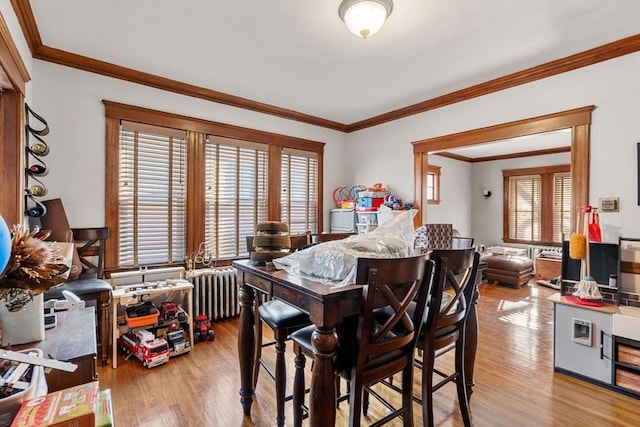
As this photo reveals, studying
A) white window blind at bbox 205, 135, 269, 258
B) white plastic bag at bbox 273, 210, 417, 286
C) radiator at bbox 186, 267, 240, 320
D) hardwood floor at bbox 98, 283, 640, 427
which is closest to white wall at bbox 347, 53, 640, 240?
hardwood floor at bbox 98, 283, 640, 427

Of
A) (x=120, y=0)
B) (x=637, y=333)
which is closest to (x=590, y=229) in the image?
(x=637, y=333)

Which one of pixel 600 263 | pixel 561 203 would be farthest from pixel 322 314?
pixel 561 203

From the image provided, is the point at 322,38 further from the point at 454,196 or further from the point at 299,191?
the point at 454,196

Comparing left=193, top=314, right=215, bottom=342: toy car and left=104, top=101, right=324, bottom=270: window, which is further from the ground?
left=104, top=101, right=324, bottom=270: window

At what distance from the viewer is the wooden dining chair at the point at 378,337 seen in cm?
127

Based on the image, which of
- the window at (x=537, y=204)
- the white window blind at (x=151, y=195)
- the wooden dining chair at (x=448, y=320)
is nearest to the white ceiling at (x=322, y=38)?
the white window blind at (x=151, y=195)

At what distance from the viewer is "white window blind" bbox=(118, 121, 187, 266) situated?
3.31 m

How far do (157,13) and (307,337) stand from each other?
8.04 feet

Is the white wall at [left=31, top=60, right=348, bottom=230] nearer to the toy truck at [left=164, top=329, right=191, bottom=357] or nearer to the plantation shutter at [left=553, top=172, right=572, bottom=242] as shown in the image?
the toy truck at [left=164, top=329, right=191, bottom=357]

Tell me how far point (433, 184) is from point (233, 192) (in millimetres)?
A: 4407

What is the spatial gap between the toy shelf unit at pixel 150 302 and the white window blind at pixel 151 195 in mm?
204

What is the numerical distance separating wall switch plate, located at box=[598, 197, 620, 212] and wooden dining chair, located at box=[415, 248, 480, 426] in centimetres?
192

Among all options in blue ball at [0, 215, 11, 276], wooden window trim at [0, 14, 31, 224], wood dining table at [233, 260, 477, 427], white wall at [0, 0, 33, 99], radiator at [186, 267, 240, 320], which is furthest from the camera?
radiator at [186, 267, 240, 320]

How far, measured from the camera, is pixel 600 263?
269 cm
